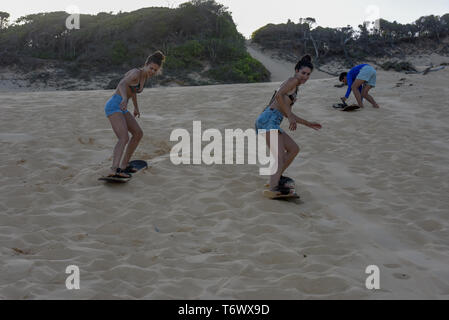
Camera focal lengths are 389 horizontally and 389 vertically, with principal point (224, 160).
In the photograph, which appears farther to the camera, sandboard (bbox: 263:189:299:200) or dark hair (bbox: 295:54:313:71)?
sandboard (bbox: 263:189:299:200)

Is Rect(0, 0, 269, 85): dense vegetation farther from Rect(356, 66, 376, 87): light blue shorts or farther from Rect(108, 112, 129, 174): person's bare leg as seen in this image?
Rect(108, 112, 129, 174): person's bare leg

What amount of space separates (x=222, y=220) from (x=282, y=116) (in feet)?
→ 4.53

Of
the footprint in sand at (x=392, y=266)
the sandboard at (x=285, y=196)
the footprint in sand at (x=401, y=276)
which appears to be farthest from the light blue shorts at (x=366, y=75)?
the footprint in sand at (x=401, y=276)

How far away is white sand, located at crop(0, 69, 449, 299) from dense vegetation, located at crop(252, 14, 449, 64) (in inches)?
846

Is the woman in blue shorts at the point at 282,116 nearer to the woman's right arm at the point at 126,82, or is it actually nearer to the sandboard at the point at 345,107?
the woman's right arm at the point at 126,82

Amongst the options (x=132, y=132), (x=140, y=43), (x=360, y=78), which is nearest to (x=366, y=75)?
(x=360, y=78)

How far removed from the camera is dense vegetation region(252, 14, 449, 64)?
90.5ft

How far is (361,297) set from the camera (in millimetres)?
2678

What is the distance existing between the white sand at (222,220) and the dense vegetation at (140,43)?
14.5 metres

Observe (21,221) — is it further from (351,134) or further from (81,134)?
(351,134)

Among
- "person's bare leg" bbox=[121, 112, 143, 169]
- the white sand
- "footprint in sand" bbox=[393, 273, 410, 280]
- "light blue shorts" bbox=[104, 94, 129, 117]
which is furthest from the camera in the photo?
"person's bare leg" bbox=[121, 112, 143, 169]

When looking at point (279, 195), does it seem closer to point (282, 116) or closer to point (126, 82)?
point (282, 116)

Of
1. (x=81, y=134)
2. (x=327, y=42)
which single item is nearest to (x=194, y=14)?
(x=327, y=42)

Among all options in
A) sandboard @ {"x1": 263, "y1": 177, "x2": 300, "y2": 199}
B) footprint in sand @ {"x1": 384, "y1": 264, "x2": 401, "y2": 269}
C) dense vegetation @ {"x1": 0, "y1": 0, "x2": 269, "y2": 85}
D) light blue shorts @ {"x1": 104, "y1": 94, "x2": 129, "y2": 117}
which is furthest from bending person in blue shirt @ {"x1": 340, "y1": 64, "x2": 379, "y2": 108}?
dense vegetation @ {"x1": 0, "y1": 0, "x2": 269, "y2": 85}
